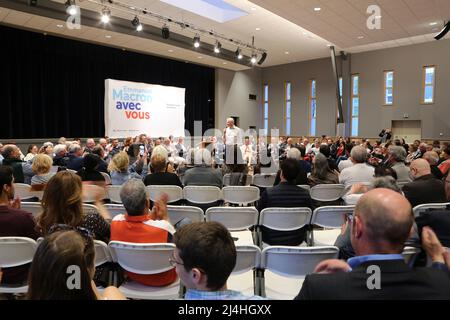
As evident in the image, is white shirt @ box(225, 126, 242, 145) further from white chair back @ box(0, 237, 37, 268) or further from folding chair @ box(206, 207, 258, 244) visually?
white chair back @ box(0, 237, 37, 268)

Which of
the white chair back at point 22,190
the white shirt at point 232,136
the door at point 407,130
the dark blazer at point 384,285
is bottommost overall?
the white chair back at point 22,190

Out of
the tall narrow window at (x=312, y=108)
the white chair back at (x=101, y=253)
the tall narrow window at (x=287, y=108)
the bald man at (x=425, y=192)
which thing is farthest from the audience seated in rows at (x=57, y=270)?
the tall narrow window at (x=287, y=108)

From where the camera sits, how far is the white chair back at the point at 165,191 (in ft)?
13.8

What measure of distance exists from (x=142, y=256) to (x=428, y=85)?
15.2 m

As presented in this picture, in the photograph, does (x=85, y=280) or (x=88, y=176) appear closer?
(x=85, y=280)

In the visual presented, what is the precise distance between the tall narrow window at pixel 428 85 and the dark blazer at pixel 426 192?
40.8ft

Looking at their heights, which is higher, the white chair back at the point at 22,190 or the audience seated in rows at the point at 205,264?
the audience seated in rows at the point at 205,264

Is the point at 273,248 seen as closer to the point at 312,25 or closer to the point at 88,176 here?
the point at 88,176

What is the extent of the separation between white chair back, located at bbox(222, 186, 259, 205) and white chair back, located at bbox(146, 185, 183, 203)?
0.60 meters

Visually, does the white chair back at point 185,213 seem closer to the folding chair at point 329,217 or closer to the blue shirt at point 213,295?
the folding chair at point 329,217

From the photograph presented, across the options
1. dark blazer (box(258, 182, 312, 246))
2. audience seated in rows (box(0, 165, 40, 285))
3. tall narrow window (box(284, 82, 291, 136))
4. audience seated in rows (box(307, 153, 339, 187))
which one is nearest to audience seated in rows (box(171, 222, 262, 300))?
audience seated in rows (box(0, 165, 40, 285))
